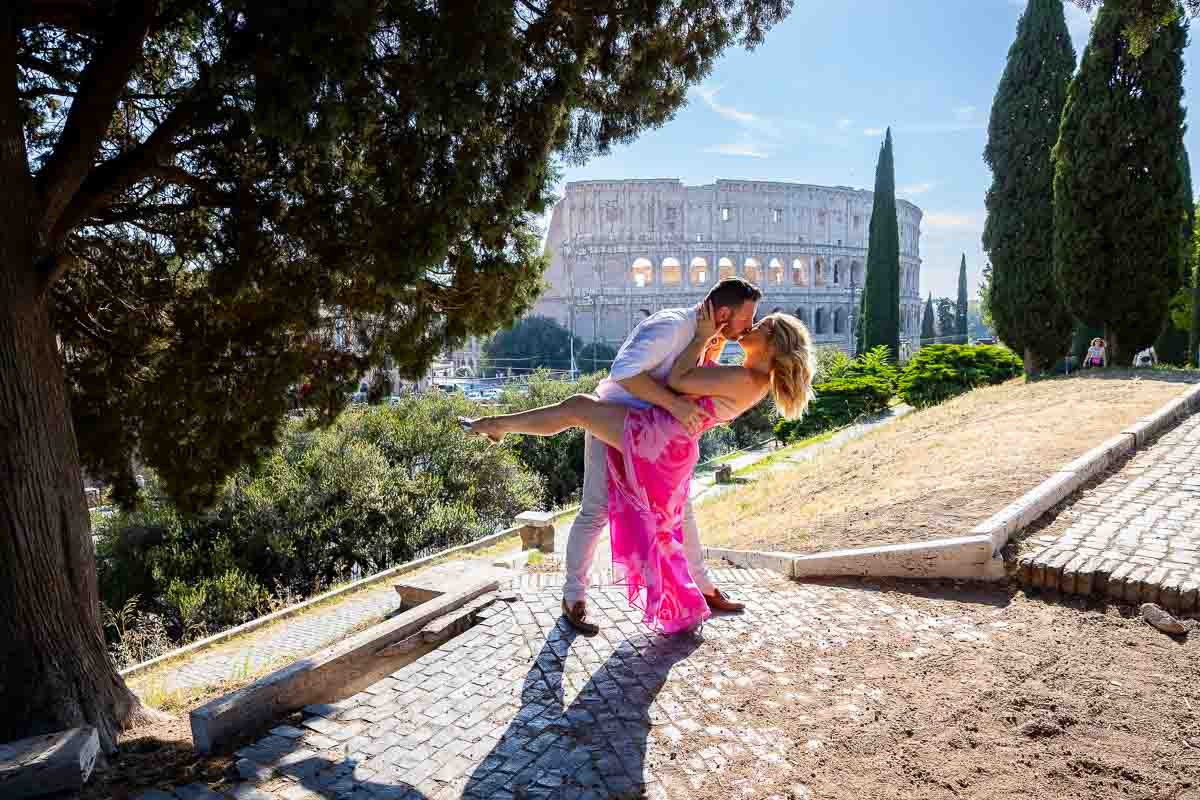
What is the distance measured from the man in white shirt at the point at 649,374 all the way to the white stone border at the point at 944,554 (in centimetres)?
167

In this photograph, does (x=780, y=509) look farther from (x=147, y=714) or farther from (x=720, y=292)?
(x=147, y=714)

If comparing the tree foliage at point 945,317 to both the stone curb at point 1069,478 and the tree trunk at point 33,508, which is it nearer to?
the stone curb at point 1069,478

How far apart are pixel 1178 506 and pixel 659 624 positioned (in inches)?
143

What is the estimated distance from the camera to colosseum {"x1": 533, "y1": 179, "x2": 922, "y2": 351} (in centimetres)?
5488

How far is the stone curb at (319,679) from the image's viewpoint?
2754mm

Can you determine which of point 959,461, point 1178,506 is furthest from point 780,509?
point 1178,506

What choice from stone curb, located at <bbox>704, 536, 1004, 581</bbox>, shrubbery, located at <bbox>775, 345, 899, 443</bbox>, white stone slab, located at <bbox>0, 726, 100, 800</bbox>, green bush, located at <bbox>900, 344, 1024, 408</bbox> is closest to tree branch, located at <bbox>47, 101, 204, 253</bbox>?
white stone slab, located at <bbox>0, 726, 100, 800</bbox>

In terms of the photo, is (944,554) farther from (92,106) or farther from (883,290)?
(883,290)

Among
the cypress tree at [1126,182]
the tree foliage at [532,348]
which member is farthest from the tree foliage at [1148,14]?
the tree foliage at [532,348]

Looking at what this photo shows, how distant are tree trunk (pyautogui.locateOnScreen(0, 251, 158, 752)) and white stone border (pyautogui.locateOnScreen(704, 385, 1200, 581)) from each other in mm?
3682

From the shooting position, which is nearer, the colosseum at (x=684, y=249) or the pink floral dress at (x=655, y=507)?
the pink floral dress at (x=655, y=507)

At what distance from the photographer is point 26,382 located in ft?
10.0

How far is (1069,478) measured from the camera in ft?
16.6

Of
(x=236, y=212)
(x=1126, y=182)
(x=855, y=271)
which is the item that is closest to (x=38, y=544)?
(x=236, y=212)
